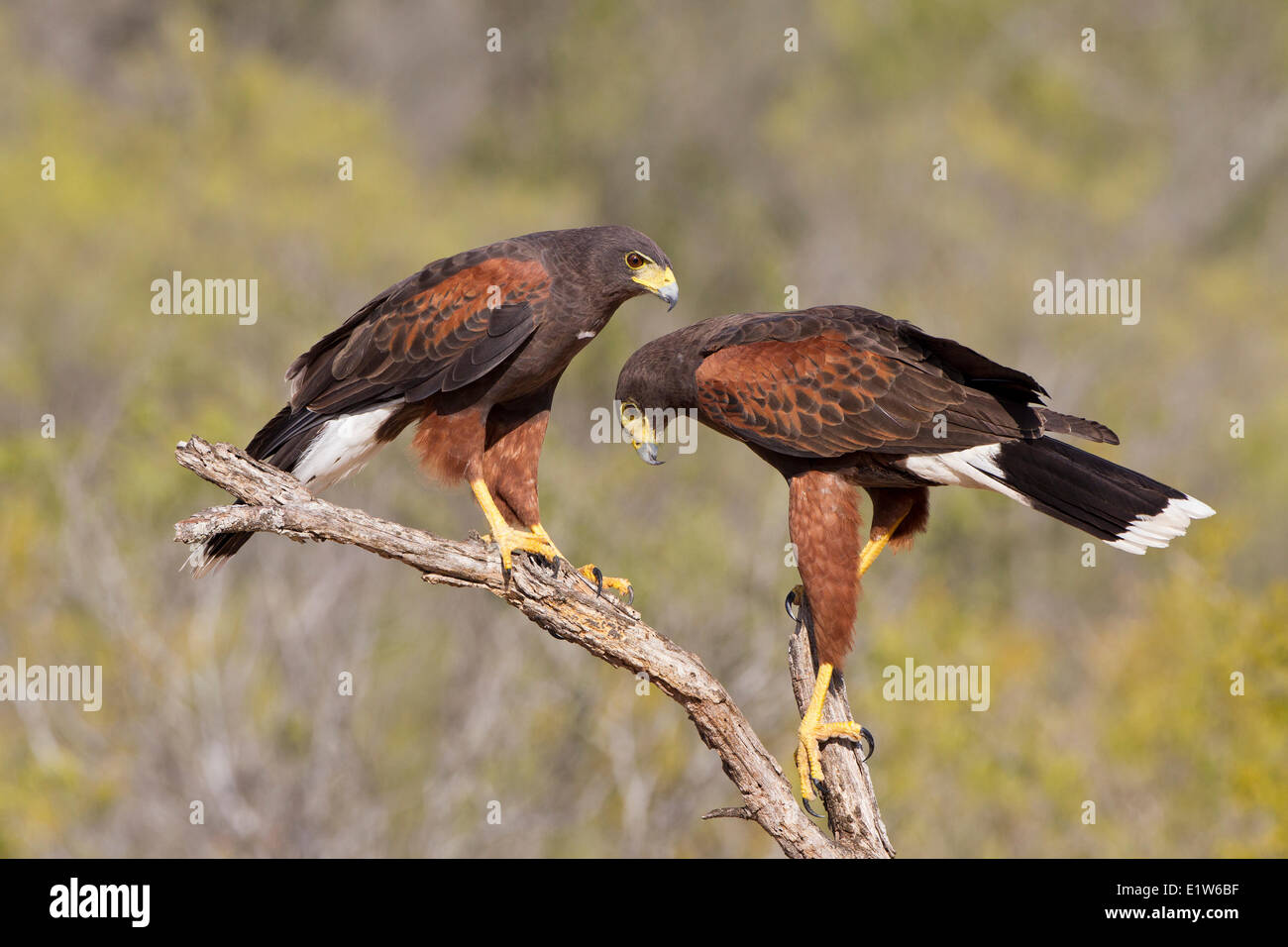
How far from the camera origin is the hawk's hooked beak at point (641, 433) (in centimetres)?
646

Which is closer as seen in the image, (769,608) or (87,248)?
(769,608)

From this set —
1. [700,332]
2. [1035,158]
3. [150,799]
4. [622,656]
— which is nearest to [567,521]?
[150,799]

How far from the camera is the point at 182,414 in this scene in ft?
52.6

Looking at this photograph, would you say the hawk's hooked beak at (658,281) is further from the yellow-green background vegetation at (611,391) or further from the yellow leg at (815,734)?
the yellow-green background vegetation at (611,391)

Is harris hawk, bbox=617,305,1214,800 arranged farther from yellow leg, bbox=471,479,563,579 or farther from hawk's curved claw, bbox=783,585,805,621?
yellow leg, bbox=471,479,563,579

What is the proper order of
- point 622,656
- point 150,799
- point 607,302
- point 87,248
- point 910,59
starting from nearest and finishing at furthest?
point 622,656 → point 607,302 → point 150,799 → point 87,248 → point 910,59

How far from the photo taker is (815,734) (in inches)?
230

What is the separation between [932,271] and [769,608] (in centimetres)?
1465

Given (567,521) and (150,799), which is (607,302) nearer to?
(567,521)

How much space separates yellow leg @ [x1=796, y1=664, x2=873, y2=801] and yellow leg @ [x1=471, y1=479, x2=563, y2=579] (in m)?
1.36

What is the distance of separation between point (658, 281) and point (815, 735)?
2253 mm
